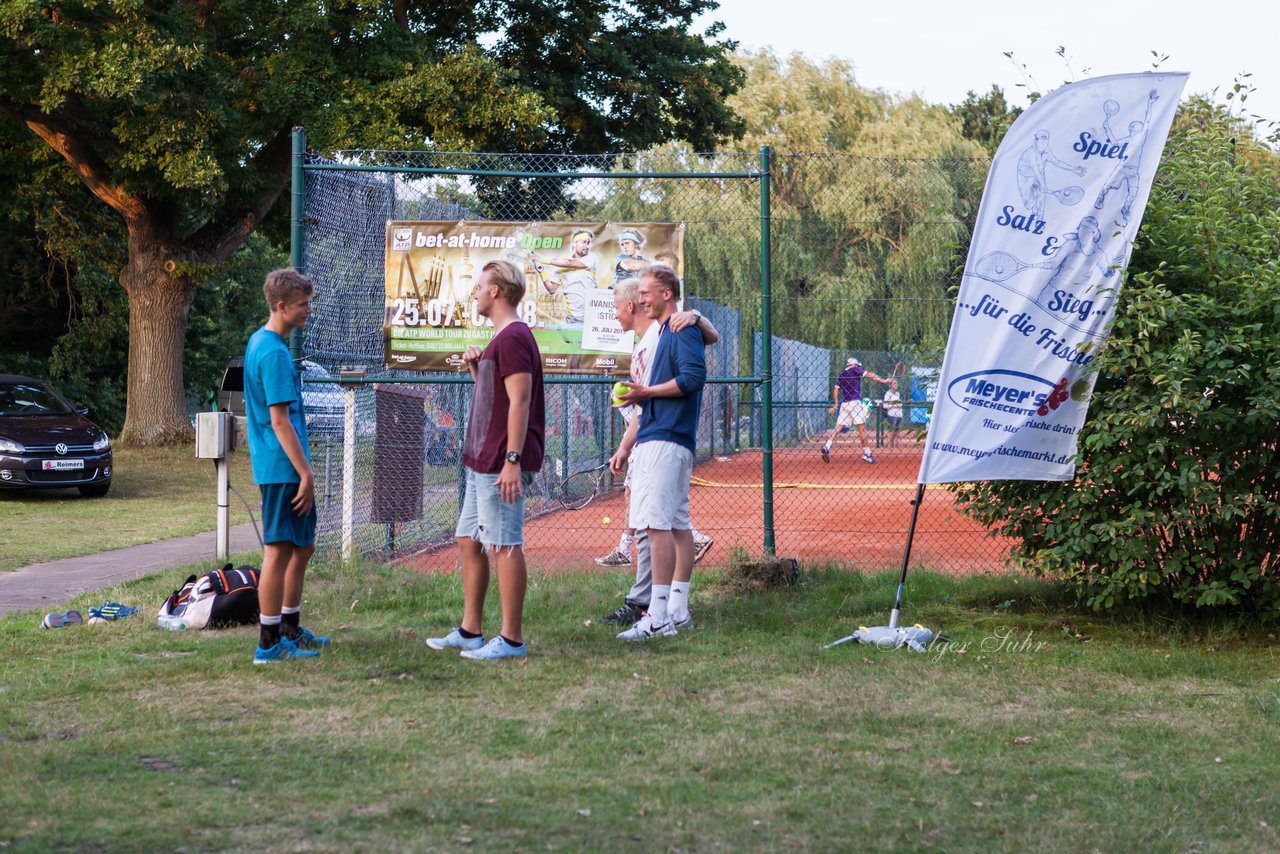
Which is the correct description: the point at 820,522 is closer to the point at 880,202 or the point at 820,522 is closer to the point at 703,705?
the point at 880,202

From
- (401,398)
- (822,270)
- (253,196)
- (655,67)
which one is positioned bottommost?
(401,398)

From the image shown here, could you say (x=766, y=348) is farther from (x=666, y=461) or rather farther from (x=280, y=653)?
(x=280, y=653)

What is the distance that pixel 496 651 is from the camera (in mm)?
6262

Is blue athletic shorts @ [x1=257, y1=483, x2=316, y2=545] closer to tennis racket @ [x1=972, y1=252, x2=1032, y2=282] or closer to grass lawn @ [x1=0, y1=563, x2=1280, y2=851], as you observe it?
grass lawn @ [x1=0, y1=563, x2=1280, y2=851]

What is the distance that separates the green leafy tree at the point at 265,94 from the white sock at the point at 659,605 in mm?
14239

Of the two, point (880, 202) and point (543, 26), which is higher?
point (543, 26)

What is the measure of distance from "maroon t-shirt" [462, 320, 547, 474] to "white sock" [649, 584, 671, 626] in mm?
1058

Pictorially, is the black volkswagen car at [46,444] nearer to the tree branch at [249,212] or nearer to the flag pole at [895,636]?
the tree branch at [249,212]

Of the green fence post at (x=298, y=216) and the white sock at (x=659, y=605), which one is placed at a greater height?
the green fence post at (x=298, y=216)

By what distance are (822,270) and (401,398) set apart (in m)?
4.57

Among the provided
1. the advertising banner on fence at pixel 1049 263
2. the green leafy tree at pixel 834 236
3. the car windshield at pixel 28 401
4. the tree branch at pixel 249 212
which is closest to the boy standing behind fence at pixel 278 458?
the advertising banner on fence at pixel 1049 263

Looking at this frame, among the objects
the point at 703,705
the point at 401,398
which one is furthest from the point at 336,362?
the point at 703,705

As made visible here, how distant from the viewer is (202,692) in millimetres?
5574

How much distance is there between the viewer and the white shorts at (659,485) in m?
6.78
